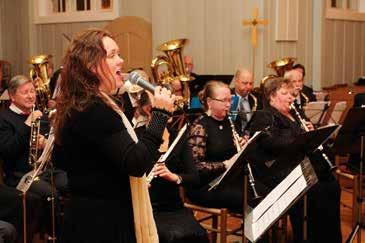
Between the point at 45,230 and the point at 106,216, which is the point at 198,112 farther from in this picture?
the point at 106,216

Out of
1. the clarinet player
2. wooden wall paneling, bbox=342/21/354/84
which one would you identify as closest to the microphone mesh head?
the clarinet player

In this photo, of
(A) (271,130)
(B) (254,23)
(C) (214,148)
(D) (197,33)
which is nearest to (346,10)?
(B) (254,23)

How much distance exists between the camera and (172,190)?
12.2 ft

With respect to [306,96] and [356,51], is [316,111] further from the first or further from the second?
[356,51]

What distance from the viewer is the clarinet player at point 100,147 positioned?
212 cm

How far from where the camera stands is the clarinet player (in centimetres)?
212

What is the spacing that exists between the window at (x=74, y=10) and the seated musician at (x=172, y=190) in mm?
6009

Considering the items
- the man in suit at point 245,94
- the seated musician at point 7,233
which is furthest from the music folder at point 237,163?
the man in suit at point 245,94

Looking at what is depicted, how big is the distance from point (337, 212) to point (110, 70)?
9.50ft

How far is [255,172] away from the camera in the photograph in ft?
14.5

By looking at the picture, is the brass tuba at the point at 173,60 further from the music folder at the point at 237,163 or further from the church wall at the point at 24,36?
the church wall at the point at 24,36

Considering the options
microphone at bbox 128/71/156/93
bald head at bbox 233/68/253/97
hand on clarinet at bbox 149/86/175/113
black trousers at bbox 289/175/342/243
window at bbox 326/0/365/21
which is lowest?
black trousers at bbox 289/175/342/243

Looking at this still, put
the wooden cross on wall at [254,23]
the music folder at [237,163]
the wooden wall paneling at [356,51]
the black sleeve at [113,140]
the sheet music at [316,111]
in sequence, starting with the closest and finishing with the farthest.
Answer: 1. the black sleeve at [113,140]
2. the music folder at [237,163]
3. the sheet music at [316,111]
4. the wooden cross on wall at [254,23]
5. the wooden wall paneling at [356,51]

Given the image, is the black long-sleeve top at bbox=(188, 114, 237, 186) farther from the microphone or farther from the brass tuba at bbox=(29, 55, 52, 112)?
the brass tuba at bbox=(29, 55, 52, 112)
